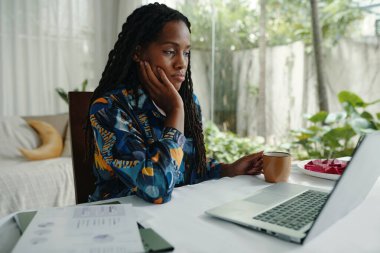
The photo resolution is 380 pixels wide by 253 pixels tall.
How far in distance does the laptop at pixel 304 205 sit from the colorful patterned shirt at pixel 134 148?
0.18m

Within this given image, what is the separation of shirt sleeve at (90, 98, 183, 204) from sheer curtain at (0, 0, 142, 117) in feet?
9.58

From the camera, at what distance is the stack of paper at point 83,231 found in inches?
19.7

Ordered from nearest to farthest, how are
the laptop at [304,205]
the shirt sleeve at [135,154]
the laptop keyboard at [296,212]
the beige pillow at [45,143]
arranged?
the laptop at [304,205] → the laptop keyboard at [296,212] → the shirt sleeve at [135,154] → the beige pillow at [45,143]

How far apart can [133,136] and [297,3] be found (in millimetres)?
3552

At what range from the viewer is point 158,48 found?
3.43 feet

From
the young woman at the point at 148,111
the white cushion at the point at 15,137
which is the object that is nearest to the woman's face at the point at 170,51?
the young woman at the point at 148,111

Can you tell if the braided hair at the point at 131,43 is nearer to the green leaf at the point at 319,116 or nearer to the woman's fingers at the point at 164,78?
the woman's fingers at the point at 164,78

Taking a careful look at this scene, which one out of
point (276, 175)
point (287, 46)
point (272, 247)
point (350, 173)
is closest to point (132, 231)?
point (272, 247)

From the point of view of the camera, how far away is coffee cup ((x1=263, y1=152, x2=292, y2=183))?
0.94 meters

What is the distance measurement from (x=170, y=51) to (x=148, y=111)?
0.19m

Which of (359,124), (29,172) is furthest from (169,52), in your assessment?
(359,124)

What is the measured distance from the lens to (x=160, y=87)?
3.37ft

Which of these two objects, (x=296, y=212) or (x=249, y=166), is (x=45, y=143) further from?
(x=296, y=212)

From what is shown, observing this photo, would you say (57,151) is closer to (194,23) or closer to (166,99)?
(166,99)
